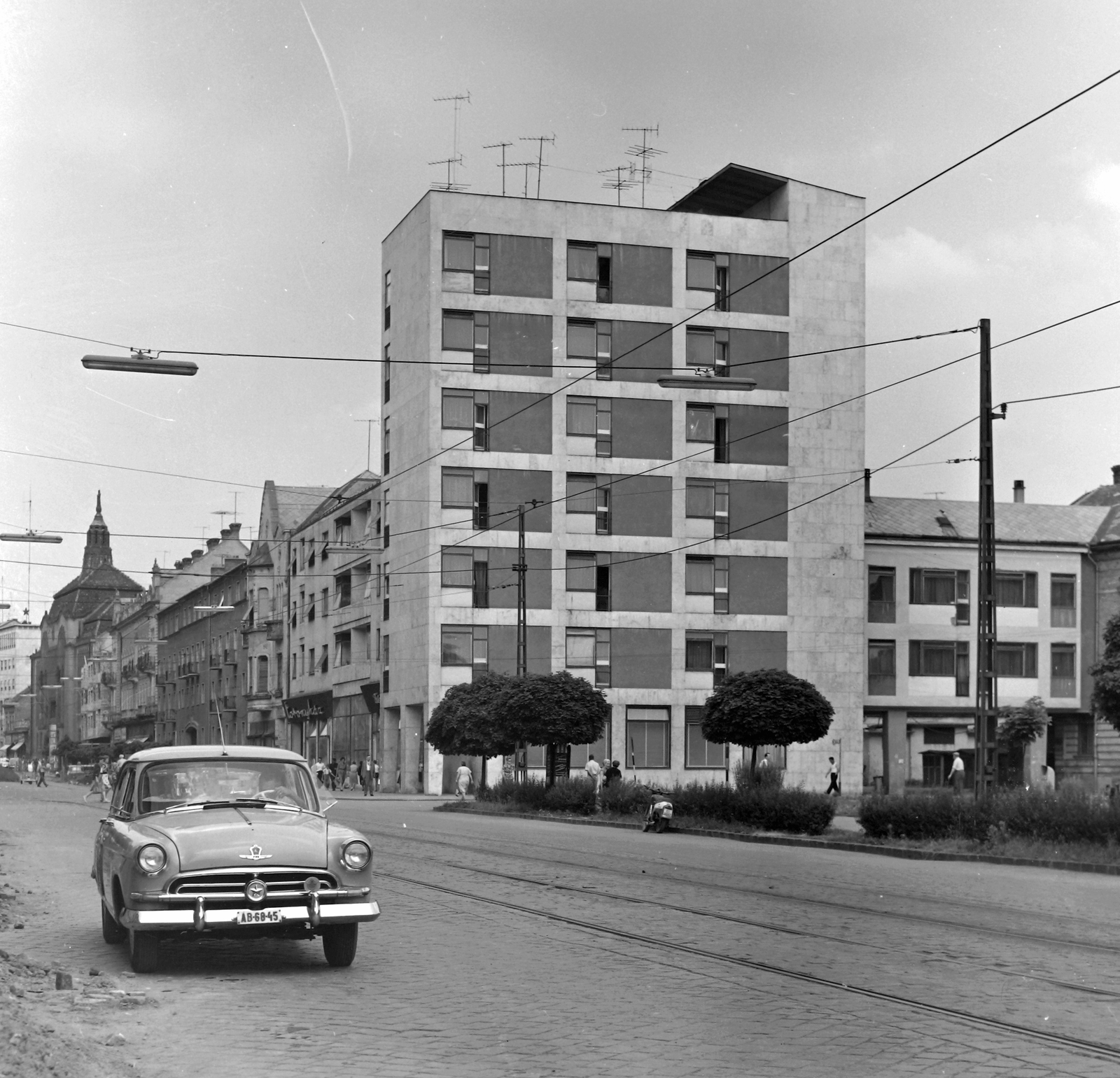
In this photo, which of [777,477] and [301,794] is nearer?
[301,794]

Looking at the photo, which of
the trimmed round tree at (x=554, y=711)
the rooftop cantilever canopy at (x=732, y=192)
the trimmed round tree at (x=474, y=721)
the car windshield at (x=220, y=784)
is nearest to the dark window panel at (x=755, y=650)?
the rooftop cantilever canopy at (x=732, y=192)

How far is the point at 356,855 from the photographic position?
1116cm

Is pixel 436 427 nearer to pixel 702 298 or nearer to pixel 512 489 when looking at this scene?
pixel 512 489

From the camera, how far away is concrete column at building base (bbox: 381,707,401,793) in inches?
2655

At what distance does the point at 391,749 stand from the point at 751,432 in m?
20.3

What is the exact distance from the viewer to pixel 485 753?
1820 inches

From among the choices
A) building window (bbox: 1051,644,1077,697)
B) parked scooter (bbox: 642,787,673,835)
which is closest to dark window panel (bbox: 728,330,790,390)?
building window (bbox: 1051,644,1077,697)

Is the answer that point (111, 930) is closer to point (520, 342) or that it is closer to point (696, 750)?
point (520, 342)

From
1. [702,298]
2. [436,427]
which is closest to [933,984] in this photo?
[436,427]

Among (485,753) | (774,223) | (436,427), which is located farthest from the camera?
(774,223)

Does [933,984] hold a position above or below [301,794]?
below

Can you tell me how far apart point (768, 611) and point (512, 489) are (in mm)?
11742

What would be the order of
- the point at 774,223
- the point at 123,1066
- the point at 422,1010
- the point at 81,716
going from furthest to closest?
1. the point at 81,716
2. the point at 774,223
3. the point at 422,1010
4. the point at 123,1066

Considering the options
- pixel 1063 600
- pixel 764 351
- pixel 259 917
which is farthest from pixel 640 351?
pixel 259 917
